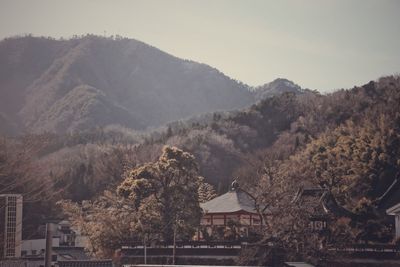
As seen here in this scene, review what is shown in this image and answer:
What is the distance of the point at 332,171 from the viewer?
1797 inches

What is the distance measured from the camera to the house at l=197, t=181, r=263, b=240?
3834 cm

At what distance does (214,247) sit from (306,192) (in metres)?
Answer: 5.76

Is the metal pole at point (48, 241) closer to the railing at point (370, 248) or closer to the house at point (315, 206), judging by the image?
the railing at point (370, 248)

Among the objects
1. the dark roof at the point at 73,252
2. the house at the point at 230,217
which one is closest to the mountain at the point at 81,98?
the dark roof at the point at 73,252

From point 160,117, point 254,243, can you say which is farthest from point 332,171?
point 160,117

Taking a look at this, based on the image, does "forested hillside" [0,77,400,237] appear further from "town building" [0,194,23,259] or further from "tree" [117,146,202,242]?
"town building" [0,194,23,259]

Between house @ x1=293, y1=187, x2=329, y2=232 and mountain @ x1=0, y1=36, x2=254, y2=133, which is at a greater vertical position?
mountain @ x1=0, y1=36, x2=254, y2=133

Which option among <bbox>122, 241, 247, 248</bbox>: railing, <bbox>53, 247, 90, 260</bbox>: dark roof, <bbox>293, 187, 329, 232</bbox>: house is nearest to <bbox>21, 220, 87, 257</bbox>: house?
<bbox>53, 247, 90, 260</bbox>: dark roof

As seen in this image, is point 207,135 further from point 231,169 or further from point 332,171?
point 332,171

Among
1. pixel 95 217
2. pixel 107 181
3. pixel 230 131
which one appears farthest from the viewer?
pixel 230 131

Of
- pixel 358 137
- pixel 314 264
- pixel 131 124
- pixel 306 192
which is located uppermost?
pixel 131 124

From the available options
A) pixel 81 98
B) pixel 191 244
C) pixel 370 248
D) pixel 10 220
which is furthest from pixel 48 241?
pixel 81 98

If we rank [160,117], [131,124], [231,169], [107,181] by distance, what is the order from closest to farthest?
1. [107,181]
2. [231,169]
3. [131,124]
4. [160,117]

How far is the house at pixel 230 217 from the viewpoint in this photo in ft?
126
